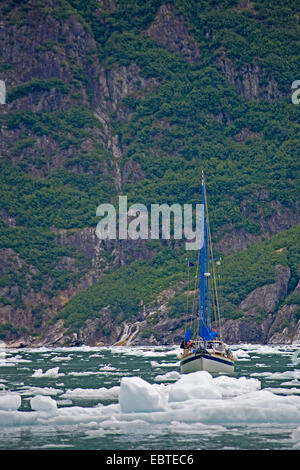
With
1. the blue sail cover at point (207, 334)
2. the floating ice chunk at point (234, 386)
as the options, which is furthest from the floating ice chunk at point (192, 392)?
the blue sail cover at point (207, 334)

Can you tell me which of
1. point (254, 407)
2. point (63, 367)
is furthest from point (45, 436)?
point (63, 367)

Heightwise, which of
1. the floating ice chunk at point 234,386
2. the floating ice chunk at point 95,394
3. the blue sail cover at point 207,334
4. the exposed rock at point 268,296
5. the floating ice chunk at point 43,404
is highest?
the exposed rock at point 268,296

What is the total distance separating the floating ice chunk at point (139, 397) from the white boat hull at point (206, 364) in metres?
28.6

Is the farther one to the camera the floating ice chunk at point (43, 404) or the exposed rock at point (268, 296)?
the exposed rock at point (268, 296)

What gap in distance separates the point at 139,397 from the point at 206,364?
30.0 metres

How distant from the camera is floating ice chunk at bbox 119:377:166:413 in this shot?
45.5 meters

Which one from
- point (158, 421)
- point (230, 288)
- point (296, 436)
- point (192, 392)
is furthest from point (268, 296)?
point (296, 436)

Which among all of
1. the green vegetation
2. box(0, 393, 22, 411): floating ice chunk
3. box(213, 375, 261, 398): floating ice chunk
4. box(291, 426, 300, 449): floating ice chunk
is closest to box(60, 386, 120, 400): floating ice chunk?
box(213, 375, 261, 398): floating ice chunk

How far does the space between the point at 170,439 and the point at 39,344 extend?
150 metres

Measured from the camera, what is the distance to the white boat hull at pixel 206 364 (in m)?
74.9

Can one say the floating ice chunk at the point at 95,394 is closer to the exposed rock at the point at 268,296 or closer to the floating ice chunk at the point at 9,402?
the floating ice chunk at the point at 9,402
